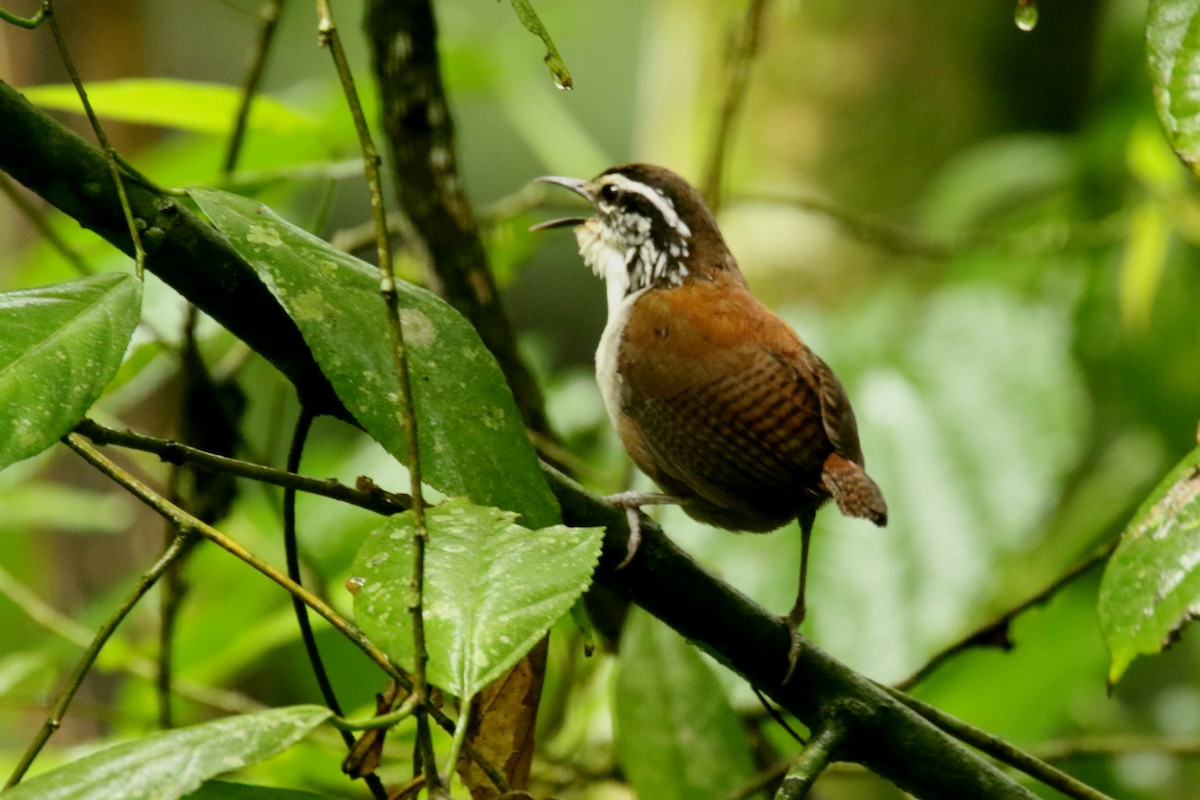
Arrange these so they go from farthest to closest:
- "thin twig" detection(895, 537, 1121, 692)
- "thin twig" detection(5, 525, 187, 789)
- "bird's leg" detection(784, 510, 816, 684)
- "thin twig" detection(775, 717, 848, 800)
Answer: "thin twig" detection(895, 537, 1121, 692) < "bird's leg" detection(784, 510, 816, 684) < "thin twig" detection(775, 717, 848, 800) < "thin twig" detection(5, 525, 187, 789)

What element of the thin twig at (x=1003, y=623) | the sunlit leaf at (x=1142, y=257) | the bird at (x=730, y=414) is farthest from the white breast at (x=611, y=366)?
the sunlit leaf at (x=1142, y=257)

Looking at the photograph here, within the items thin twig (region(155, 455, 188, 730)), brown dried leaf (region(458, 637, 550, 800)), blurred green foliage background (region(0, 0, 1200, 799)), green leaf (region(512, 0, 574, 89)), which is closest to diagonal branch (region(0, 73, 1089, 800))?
brown dried leaf (region(458, 637, 550, 800))

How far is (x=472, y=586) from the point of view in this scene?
754 millimetres

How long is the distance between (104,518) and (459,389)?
2.18 m

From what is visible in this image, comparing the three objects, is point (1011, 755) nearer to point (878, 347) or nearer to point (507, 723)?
point (507, 723)

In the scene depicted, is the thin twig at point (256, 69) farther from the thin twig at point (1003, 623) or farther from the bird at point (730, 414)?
the thin twig at point (1003, 623)

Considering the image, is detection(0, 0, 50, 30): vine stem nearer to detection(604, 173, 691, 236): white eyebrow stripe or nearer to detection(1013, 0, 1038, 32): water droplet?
detection(1013, 0, 1038, 32): water droplet

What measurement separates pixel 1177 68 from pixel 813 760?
63 centimetres

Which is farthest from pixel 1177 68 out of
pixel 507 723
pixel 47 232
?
pixel 47 232

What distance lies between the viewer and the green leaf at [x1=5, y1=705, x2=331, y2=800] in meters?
0.63

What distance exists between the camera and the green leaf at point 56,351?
27.1 inches

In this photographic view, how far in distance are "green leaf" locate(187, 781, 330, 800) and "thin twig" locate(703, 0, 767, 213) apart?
1.50 meters

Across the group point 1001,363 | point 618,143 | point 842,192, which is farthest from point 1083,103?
point 618,143

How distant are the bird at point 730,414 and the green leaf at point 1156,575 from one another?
0.48 metres
